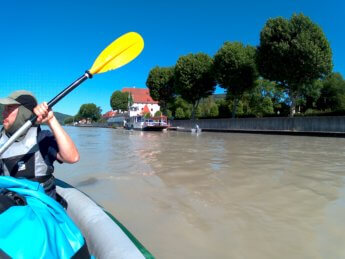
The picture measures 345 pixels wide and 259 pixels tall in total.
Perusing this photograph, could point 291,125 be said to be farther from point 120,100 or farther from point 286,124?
point 120,100

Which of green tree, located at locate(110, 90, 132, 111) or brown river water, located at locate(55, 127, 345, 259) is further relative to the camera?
green tree, located at locate(110, 90, 132, 111)

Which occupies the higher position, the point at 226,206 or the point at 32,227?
the point at 32,227

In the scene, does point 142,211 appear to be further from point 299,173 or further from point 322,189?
point 299,173

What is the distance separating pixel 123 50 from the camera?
3574 millimetres

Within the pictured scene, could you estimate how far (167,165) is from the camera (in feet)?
27.2

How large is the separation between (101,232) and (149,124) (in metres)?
36.3

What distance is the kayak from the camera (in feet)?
5.65

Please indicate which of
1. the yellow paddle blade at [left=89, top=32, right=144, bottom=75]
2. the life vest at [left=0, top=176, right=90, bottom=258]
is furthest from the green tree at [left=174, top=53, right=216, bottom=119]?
the life vest at [left=0, top=176, right=90, bottom=258]

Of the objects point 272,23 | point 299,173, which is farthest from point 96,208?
point 272,23

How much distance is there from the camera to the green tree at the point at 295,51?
25.0 metres

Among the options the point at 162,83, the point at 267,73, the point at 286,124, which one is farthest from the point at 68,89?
the point at 162,83

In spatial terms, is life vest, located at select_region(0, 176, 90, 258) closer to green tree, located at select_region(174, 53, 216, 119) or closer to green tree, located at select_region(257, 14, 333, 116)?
green tree, located at select_region(257, 14, 333, 116)

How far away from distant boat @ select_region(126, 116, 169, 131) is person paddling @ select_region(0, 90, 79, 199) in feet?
110

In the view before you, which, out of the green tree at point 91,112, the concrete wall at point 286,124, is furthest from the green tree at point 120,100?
the concrete wall at point 286,124
